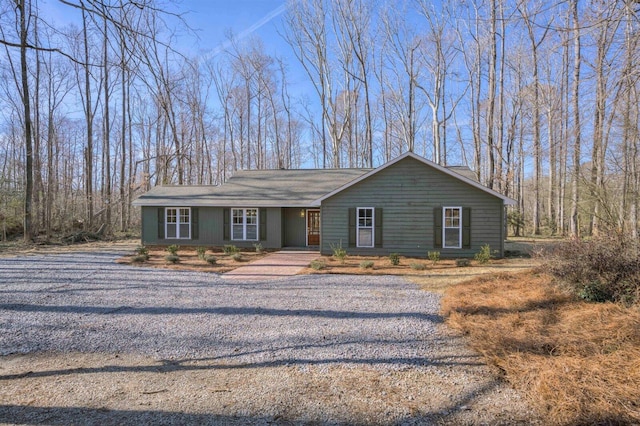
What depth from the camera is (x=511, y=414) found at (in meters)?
2.80

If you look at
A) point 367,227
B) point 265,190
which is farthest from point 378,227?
point 265,190

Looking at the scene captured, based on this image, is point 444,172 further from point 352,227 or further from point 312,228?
point 312,228

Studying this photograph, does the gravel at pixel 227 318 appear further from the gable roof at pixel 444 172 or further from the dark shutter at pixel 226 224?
the dark shutter at pixel 226 224

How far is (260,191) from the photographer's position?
54.7 feet

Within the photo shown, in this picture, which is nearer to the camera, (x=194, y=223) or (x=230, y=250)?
(x=230, y=250)

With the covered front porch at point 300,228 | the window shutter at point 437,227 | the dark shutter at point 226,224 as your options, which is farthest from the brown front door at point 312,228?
the window shutter at point 437,227

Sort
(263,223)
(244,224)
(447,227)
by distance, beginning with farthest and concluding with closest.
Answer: (244,224), (263,223), (447,227)

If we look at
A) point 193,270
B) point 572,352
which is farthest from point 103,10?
point 193,270

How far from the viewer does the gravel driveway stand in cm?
287

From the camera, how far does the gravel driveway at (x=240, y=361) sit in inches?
113

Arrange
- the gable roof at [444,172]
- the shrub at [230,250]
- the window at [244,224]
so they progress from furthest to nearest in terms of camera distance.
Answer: the window at [244,224] → the shrub at [230,250] → the gable roof at [444,172]

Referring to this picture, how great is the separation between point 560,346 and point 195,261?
36.0 ft

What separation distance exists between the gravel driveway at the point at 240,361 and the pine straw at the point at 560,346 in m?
0.28

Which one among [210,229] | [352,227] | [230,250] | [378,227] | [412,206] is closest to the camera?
[412,206]
